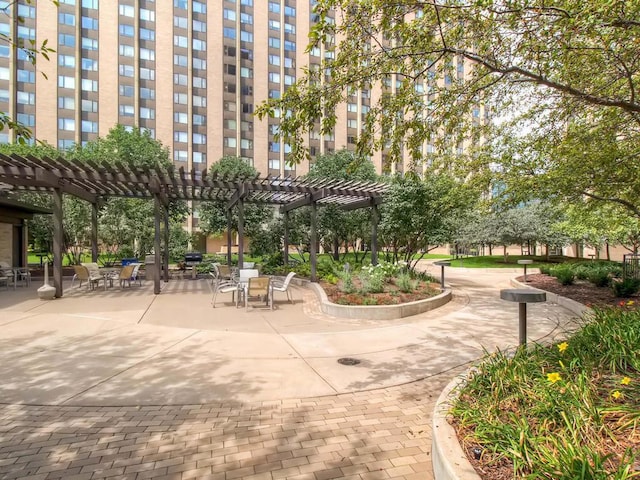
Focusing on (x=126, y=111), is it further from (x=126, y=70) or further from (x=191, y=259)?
(x=191, y=259)

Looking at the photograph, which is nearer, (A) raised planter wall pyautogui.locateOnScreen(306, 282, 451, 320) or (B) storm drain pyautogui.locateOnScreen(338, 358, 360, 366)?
(B) storm drain pyautogui.locateOnScreen(338, 358, 360, 366)

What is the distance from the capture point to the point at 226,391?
3.86 metres

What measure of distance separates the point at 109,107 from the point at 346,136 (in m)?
29.8

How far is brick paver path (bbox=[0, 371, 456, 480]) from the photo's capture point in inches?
99.0

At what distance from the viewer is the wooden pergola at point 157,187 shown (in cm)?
941

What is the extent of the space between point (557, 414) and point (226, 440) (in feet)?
8.30

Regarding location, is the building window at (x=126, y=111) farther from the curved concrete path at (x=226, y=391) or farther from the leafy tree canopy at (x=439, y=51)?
the leafy tree canopy at (x=439, y=51)

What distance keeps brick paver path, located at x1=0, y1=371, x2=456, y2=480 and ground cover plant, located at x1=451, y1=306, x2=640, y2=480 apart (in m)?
0.53

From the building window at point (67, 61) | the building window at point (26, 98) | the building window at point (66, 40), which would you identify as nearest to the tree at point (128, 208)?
the building window at point (26, 98)

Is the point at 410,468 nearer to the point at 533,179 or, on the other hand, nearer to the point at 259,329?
the point at 259,329

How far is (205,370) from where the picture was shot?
4.49 metres

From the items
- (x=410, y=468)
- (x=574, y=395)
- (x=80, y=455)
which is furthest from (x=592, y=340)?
(x=80, y=455)

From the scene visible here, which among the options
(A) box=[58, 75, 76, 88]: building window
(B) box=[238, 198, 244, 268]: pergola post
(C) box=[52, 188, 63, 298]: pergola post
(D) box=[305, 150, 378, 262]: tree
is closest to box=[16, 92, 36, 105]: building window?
(A) box=[58, 75, 76, 88]: building window

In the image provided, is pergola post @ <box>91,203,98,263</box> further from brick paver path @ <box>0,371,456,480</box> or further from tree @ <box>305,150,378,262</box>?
brick paver path @ <box>0,371,456,480</box>
